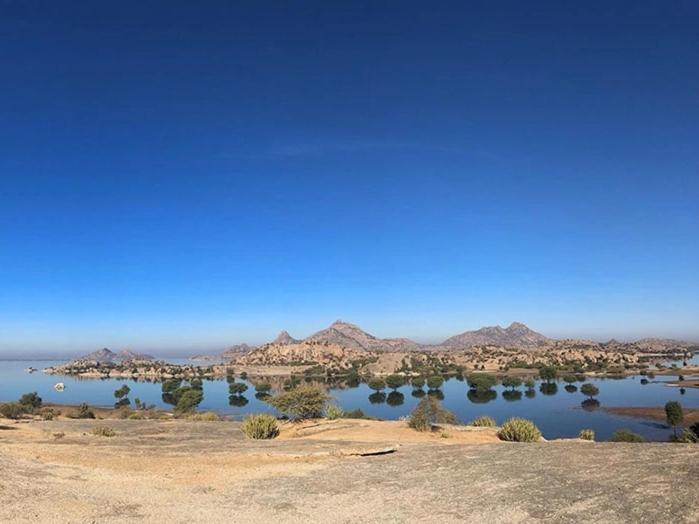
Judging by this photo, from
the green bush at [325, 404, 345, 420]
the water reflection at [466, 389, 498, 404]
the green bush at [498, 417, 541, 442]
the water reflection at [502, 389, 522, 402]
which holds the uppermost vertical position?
the green bush at [498, 417, 541, 442]

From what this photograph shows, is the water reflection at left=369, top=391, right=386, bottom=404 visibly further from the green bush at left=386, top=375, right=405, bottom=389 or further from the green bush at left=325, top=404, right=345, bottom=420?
the green bush at left=325, top=404, right=345, bottom=420

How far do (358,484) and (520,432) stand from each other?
1333 centimetres

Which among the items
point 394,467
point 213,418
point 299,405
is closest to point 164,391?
point 213,418

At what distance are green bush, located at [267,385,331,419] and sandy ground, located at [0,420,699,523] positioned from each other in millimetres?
17849

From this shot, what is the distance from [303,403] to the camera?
3588cm

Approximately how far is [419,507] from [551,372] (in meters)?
143

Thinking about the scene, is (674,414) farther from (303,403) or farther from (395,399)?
(395,399)

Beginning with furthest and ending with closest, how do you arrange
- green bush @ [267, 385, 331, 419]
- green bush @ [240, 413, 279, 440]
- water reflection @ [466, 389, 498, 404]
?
1. water reflection @ [466, 389, 498, 404]
2. green bush @ [267, 385, 331, 419]
3. green bush @ [240, 413, 279, 440]

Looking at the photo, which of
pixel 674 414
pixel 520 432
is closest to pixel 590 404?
pixel 674 414

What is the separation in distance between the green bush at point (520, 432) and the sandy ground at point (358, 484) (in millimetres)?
7142

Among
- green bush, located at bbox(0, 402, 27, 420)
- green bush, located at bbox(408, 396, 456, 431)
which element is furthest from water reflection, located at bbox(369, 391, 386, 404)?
green bush, located at bbox(408, 396, 456, 431)

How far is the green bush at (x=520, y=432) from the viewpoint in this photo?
2367cm

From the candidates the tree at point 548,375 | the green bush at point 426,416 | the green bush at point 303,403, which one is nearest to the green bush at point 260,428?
the green bush at point 303,403

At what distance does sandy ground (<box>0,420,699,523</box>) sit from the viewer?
990 centimetres
